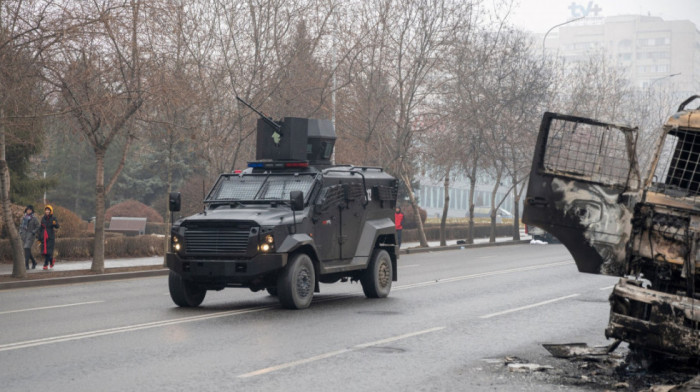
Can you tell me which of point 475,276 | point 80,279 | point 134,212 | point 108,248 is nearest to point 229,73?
point 108,248

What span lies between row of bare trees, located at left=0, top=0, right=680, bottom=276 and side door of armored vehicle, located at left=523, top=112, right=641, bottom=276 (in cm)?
1176

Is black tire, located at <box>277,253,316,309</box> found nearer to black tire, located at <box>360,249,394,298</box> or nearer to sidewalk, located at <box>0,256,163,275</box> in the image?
black tire, located at <box>360,249,394,298</box>

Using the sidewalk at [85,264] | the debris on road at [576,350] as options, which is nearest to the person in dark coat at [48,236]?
the sidewalk at [85,264]

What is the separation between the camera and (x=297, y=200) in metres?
14.5

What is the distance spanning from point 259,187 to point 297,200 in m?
1.67

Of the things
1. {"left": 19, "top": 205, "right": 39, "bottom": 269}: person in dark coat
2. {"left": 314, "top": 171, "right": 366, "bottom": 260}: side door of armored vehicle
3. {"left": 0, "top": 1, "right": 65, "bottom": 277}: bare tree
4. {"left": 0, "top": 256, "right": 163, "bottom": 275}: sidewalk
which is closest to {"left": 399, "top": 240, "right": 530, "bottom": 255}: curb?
{"left": 0, "top": 256, "right": 163, "bottom": 275}: sidewalk

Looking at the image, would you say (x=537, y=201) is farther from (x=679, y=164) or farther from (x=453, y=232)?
(x=453, y=232)

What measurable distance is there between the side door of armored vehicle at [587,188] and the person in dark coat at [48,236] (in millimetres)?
18728

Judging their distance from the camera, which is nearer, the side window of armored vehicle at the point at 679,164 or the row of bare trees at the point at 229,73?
the side window of armored vehicle at the point at 679,164

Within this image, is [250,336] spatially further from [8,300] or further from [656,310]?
[8,300]

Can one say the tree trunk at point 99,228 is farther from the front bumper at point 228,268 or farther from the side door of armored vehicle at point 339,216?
the front bumper at point 228,268

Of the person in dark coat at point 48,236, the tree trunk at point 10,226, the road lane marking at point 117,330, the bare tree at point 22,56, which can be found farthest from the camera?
the person in dark coat at point 48,236

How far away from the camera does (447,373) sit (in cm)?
913

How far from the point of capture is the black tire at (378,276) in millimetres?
16797
